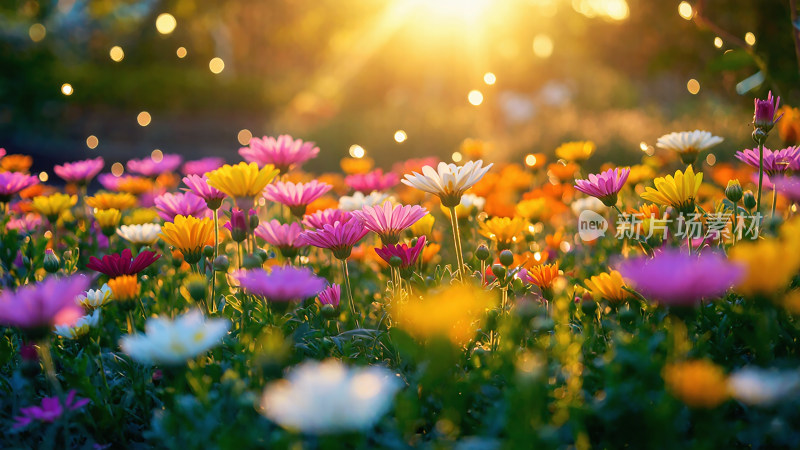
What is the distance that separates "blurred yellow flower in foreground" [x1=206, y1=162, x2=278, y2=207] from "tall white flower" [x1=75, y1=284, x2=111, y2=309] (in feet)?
1.37

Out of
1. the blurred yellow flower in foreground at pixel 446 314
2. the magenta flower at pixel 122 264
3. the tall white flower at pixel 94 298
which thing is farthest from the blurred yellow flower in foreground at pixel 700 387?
the tall white flower at pixel 94 298

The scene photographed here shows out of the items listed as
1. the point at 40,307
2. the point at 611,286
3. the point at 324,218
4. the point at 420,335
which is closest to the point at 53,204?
the point at 324,218

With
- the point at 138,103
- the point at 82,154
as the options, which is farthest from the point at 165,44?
the point at 82,154

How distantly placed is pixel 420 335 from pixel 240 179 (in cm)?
81

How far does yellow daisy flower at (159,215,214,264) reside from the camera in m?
1.71

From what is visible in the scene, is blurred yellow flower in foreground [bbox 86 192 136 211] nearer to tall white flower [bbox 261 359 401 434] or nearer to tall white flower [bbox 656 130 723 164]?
tall white flower [bbox 261 359 401 434]

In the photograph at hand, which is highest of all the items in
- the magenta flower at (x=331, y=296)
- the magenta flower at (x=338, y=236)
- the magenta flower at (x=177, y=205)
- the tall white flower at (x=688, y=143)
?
the tall white flower at (x=688, y=143)

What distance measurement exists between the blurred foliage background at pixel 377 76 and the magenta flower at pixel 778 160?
0.67 m

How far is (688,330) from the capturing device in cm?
149

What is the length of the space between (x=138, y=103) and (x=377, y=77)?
744 cm

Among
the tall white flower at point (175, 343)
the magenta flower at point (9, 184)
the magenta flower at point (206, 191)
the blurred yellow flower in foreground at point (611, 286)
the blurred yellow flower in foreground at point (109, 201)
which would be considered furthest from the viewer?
the blurred yellow flower in foreground at point (109, 201)

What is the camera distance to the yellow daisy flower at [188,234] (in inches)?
67.4

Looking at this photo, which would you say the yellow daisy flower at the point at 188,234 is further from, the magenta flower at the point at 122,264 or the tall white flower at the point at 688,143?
the tall white flower at the point at 688,143

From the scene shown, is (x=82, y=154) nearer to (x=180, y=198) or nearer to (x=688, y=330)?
(x=180, y=198)
